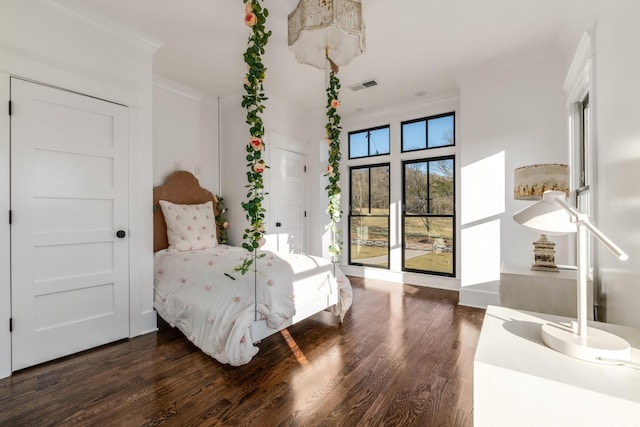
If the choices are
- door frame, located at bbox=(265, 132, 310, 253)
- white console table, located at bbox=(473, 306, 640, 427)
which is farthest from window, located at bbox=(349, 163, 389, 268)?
white console table, located at bbox=(473, 306, 640, 427)

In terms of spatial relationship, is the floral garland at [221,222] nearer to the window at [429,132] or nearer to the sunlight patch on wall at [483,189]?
the window at [429,132]

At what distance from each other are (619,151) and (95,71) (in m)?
3.64

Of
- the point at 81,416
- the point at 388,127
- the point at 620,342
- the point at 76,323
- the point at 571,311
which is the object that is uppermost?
the point at 388,127

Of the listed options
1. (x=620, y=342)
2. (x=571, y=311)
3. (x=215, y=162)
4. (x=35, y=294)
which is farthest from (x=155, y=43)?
(x=571, y=311)

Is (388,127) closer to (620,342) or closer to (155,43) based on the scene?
(155,43)

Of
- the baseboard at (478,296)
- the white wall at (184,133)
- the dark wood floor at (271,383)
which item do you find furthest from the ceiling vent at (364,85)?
the dark wood floor at (271,383)

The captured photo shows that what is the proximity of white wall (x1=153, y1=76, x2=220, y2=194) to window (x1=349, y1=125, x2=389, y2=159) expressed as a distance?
2.28 meters

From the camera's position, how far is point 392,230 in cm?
475

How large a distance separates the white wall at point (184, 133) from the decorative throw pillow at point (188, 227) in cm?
50

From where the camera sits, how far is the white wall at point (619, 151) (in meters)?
1.36

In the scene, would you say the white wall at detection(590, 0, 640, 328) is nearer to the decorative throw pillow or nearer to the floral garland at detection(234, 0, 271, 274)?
the floral garland at detection(234, 0, 271, 274)

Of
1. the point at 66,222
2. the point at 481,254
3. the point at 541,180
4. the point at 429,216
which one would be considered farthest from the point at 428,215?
the point at 66,222

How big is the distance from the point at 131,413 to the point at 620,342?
221cm

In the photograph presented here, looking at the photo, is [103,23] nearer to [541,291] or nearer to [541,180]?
[541,180]
